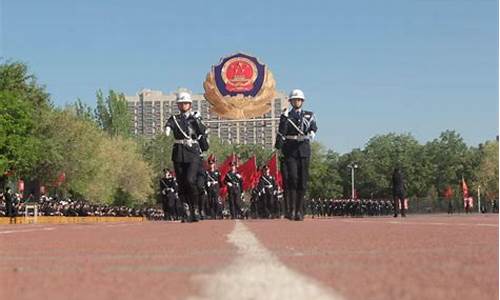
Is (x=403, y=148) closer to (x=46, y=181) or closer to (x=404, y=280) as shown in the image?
(x=46, y=181)

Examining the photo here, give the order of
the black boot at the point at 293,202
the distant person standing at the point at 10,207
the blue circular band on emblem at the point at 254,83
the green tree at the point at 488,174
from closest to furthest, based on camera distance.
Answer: the black boot at the point at 293,202 → the distant person standing at the point at 10,207 → the blue circular band on emblem at the point at 254,83 → the green tree at the point at 488,174

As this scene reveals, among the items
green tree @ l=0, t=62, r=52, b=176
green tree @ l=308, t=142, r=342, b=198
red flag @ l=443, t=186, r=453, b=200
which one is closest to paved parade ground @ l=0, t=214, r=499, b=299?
green tree @ l=0, t=62, r=52, b=176

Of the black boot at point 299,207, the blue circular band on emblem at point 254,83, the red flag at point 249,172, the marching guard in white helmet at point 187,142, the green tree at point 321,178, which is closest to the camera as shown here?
the marching guard in white helmet at point 187,142

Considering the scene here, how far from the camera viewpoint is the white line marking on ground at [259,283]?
3.52 meters

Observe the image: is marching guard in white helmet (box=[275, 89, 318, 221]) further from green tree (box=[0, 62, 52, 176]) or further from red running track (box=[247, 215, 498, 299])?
green tree (box=[0, 62, 52, 176])

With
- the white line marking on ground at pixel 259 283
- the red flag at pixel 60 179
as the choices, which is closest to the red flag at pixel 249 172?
the red flag at pixel 60 179

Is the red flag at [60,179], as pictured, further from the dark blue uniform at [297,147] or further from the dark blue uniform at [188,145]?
the dark blue uniform at [188,145]

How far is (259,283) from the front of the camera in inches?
153

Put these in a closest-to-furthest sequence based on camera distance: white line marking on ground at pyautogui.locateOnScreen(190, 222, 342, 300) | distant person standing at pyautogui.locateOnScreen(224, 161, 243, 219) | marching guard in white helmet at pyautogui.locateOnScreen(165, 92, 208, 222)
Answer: white line marking on ground at pyautogui.locateOnScreen(190, 222, 342, 300) → marching guard in white helmet at pyautogui.locateOnScreen(165, 92, 208, 222) → distant person standing at pyautogui.locateOnScreen(224, 161, 243, 219)

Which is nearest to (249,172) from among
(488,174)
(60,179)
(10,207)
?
(10,207)

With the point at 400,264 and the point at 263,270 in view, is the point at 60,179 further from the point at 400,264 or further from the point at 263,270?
the point at 263,270

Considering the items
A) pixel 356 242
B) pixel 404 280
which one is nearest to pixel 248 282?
pixel 404 280

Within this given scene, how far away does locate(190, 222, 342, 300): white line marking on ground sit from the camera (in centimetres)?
352

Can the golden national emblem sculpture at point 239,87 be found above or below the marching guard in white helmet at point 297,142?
above
